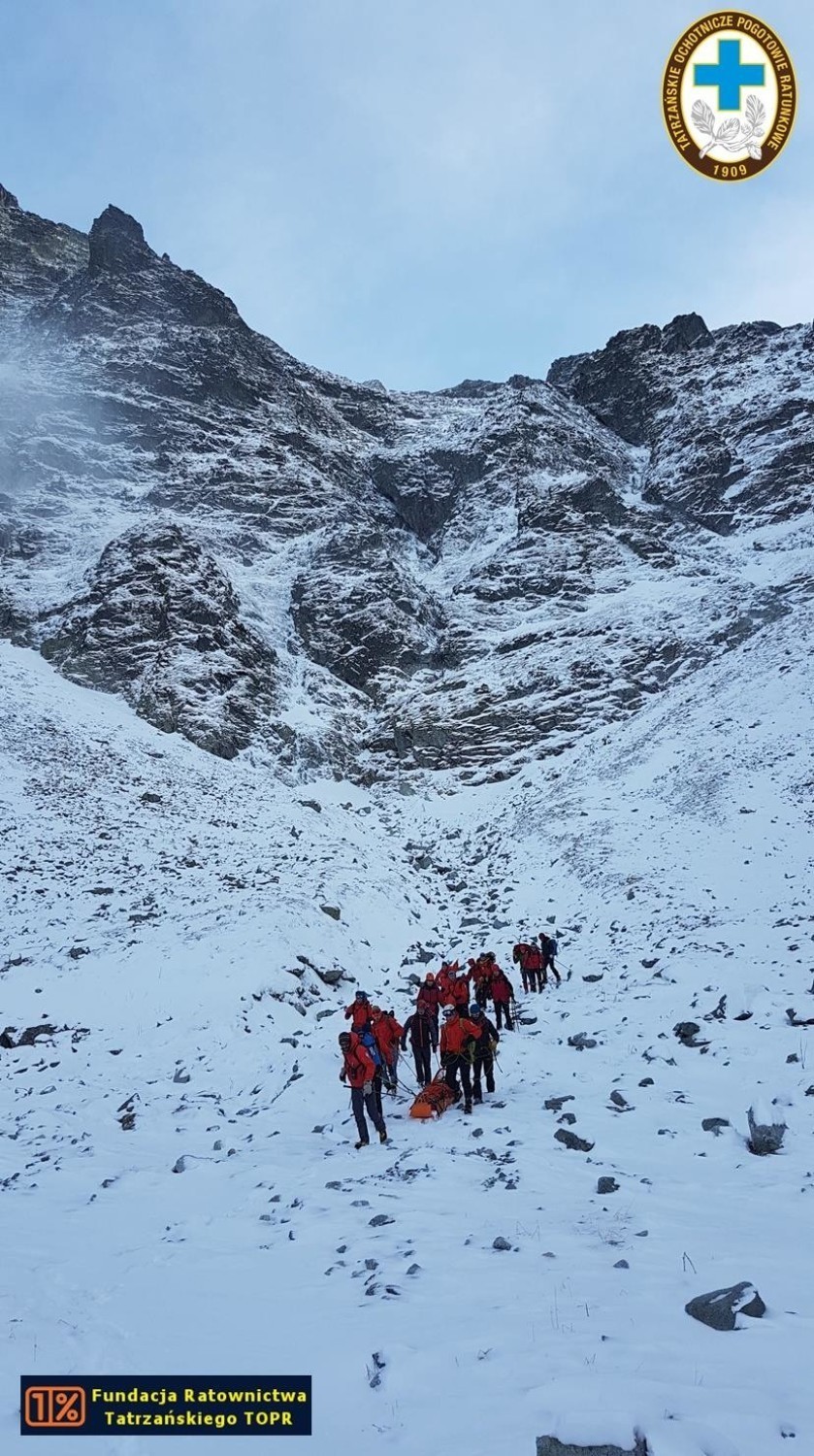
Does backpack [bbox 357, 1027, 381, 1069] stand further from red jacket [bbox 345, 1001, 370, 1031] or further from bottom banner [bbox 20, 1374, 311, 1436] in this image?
bottom banner [bbox 20, 1374, 311, 1436]

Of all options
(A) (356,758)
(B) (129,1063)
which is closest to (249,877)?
(B) (129,1063)

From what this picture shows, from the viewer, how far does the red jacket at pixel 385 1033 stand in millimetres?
11687

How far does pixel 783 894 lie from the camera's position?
63.1ft

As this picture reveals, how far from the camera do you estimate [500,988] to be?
1496 centimetres

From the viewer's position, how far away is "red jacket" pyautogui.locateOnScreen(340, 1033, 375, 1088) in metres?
9.92

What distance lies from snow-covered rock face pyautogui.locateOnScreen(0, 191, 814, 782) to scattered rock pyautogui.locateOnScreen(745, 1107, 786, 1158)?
34.8 m

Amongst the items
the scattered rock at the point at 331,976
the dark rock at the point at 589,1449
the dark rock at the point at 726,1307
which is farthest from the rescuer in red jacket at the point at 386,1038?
the dark rock at the point at 589,1449

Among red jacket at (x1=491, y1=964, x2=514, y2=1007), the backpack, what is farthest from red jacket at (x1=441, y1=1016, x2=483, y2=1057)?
red jacket at (x1=491, y1=964, x2=514, y2=1007)

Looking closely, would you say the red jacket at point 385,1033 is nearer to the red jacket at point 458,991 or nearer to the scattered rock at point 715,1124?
the red jacket at point 458,991

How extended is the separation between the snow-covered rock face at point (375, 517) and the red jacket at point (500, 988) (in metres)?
28.2

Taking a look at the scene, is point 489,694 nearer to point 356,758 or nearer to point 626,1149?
point 356,758

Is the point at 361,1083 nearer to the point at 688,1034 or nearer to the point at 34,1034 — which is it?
the point at 688,1034

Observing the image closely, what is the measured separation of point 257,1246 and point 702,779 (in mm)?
26898

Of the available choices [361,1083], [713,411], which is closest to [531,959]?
[361,1083]
